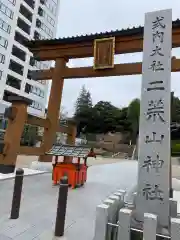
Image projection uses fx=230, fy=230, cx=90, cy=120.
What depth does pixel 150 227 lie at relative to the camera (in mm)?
2592

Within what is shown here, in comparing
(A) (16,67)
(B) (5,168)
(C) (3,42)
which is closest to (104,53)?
(B) (5,168)

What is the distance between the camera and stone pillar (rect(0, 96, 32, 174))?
7.95m

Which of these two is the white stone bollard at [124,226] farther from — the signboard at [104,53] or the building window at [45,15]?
the building window at [45,15]

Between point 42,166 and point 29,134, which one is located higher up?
point 29,134

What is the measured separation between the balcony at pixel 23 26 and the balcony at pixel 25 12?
57.0 inches

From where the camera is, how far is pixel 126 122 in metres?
41.0

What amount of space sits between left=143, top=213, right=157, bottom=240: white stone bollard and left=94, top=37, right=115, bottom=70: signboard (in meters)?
7.74

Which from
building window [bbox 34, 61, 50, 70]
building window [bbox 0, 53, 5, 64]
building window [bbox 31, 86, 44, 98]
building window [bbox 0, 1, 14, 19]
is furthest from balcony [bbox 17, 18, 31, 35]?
building window [bbox 31, 86, 44, 98]

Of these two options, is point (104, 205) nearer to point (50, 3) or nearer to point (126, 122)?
point (126, 122)

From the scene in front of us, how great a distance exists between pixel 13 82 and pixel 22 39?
19.9 ft

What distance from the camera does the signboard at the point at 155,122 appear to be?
299cm

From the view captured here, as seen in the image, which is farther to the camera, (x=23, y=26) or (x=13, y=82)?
(x=23, y=26)

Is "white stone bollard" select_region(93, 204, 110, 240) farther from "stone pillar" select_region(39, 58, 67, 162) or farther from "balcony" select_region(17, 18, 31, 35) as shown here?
"balcony" select_region(17, 18, 31, 35)

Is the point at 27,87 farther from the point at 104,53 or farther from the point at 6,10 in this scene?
the point at 104,53
